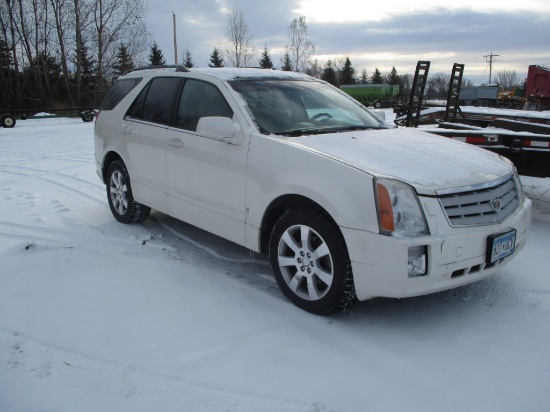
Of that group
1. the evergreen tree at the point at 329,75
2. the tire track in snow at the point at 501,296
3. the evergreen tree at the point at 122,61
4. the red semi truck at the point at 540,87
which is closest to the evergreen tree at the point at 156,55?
the evergreen tree at the point at 122,61

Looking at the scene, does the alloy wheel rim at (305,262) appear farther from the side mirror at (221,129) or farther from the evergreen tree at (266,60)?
the evergreen tree at (266,60)

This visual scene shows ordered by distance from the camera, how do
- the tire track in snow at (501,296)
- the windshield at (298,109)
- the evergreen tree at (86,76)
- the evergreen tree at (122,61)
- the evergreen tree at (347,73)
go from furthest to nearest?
the evergreen tree at (347,73)
the evergreen tree at (122,61)
the evergreen tree at (86,76)
the windshield at (298,109)
the tire track in snow at (501,296)

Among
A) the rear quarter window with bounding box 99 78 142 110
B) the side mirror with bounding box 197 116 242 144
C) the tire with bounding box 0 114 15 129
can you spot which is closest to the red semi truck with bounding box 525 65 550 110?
the rear quarter window with bounding box 99 78 142 110

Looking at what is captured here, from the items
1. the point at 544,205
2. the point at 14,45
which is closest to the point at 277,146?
the point at 544,205

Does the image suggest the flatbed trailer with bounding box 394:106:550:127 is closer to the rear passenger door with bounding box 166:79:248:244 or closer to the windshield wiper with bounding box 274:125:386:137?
the windshield wiper with bounding box 274:125:386:137

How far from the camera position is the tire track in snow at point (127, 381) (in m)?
2.42

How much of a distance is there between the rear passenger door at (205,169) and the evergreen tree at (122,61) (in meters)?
39.2

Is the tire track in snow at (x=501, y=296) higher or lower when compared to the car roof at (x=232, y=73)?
lower

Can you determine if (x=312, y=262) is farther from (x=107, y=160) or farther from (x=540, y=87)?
(x=540, y=87)

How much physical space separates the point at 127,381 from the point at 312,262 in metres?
1.35

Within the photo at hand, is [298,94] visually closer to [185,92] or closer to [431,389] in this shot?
[185,92]

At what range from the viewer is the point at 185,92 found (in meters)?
4.50

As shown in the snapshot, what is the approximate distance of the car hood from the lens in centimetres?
305

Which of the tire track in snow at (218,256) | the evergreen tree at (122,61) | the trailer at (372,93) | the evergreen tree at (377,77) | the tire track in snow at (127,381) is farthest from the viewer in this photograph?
the evergreen tree at (377,77)
